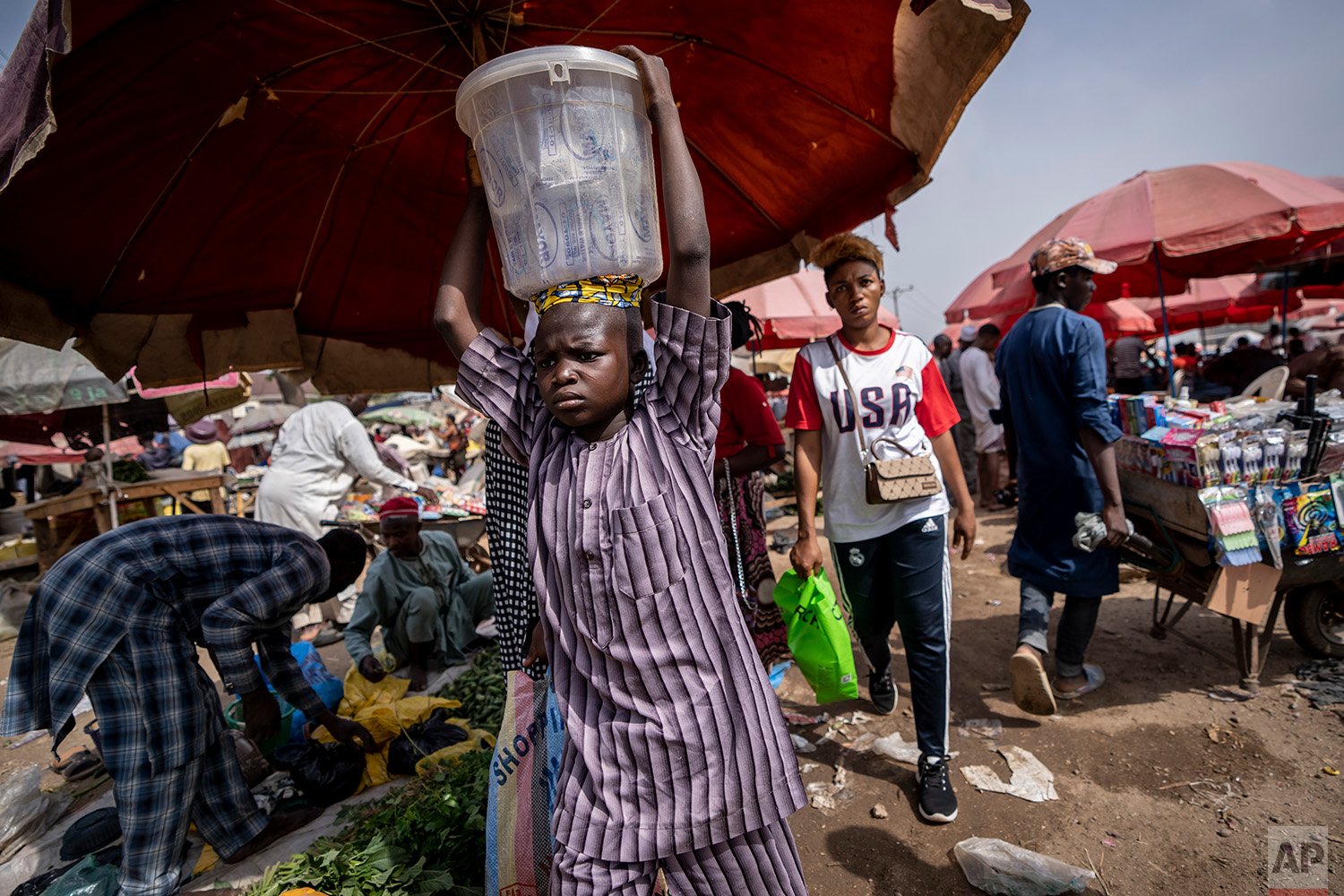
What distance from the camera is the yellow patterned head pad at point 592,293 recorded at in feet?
4.92

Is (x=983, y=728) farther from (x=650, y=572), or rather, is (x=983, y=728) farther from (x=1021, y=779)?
(x=650, y=572)

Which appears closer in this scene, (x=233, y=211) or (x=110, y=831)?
(x=233, y=211)

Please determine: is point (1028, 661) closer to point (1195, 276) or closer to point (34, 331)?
point (34, 331)

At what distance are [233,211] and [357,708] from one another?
2.75 metres

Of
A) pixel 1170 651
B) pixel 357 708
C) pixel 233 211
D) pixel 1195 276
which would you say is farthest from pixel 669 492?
pixel 1195 276

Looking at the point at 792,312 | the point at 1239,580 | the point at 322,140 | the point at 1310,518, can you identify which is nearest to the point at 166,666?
the point at 322,140

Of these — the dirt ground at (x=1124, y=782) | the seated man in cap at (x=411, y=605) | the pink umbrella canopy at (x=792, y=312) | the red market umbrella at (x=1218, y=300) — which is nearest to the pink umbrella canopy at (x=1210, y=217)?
the pink umbrella canopy at (x=792, y=312)

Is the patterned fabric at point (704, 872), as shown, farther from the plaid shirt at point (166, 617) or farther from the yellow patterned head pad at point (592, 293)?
Answer: the plaid shirt at point (166, 617)

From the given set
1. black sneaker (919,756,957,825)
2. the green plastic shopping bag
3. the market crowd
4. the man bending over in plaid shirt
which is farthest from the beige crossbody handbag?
the man bending over in plaid shirt

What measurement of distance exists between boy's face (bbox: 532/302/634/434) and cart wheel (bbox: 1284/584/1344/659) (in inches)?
173

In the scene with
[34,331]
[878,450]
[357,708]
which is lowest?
[357,708]

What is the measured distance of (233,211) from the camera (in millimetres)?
2424

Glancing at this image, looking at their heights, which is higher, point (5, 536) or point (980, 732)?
point (5, 536)

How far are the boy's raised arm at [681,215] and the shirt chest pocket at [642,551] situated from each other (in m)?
0.48
